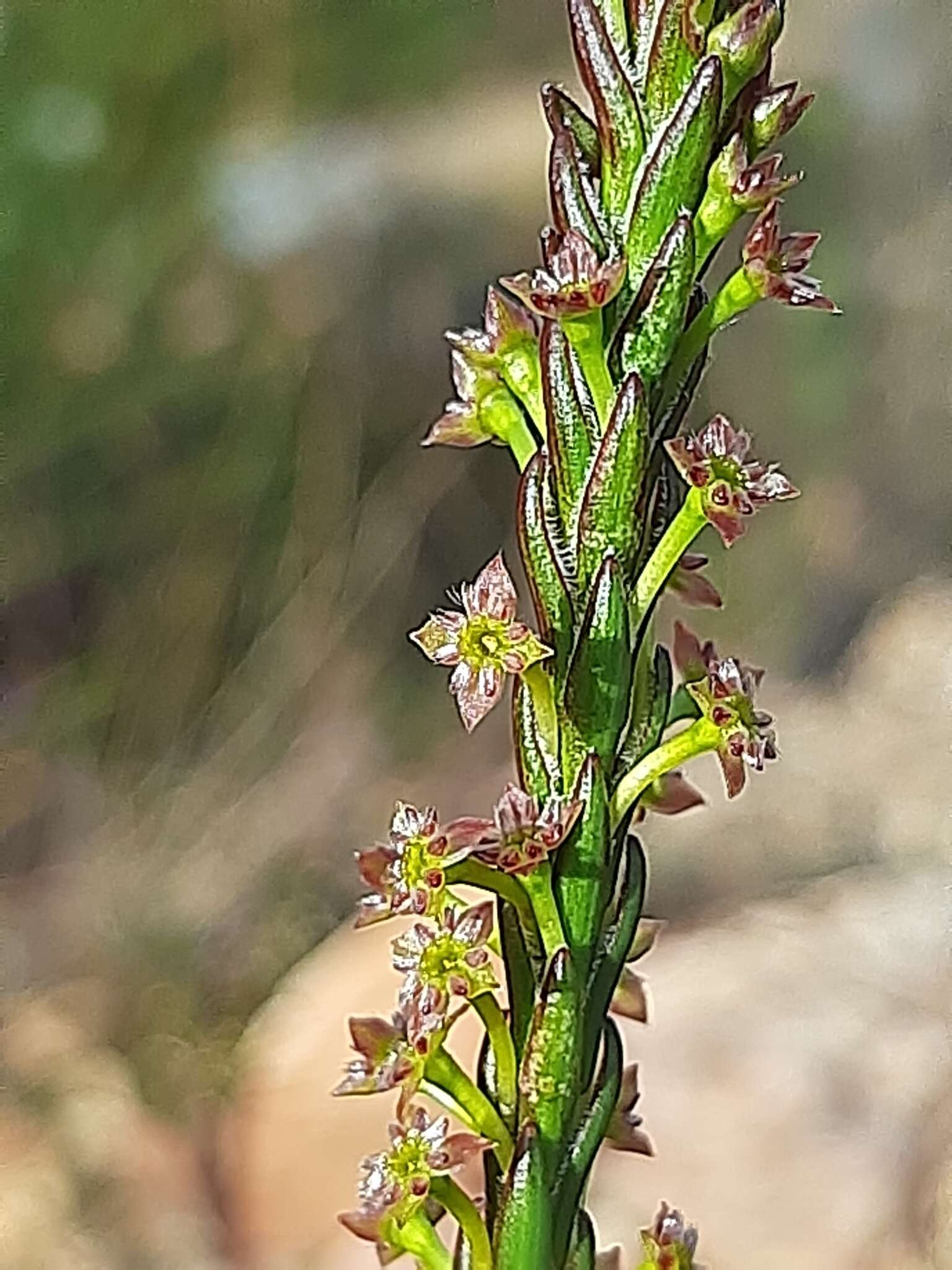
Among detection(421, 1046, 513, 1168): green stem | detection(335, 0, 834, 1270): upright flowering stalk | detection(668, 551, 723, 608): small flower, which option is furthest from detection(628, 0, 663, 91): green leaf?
detection(421, 1046, 513, 1168): green stem

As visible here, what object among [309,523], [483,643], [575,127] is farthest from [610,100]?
[309,523]

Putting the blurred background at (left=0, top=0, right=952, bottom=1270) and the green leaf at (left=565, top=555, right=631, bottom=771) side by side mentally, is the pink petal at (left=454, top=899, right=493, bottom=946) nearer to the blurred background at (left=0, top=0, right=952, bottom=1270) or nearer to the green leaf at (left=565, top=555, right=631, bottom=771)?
the green leaf at (left=565, top=555, right=631, bottom=771)

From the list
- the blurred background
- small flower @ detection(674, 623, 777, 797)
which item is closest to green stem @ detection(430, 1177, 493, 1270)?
small flower @ detection(674, 623, 777, 797)

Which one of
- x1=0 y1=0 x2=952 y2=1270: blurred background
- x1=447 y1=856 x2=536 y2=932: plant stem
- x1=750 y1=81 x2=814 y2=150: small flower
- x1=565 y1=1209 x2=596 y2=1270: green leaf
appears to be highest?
x1=0 y1=0 x2=952 y2=1270: blurred background

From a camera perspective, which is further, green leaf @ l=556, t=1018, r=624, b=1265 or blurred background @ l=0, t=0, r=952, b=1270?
blurred background @ l=0, t=0, r=952, b=1270

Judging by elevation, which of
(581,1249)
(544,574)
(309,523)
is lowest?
(581,1249)

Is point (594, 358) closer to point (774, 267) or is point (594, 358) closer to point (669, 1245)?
point (774, 267)

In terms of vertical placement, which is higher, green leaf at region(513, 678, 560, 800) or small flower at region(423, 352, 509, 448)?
small flower at region(423, 352, 509, 448)

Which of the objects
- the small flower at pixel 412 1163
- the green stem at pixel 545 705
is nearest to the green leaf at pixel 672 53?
the green stem at pixel 545 705

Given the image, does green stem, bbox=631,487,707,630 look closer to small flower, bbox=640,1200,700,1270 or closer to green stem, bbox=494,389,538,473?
green stem, bbox=494,389,538,473
